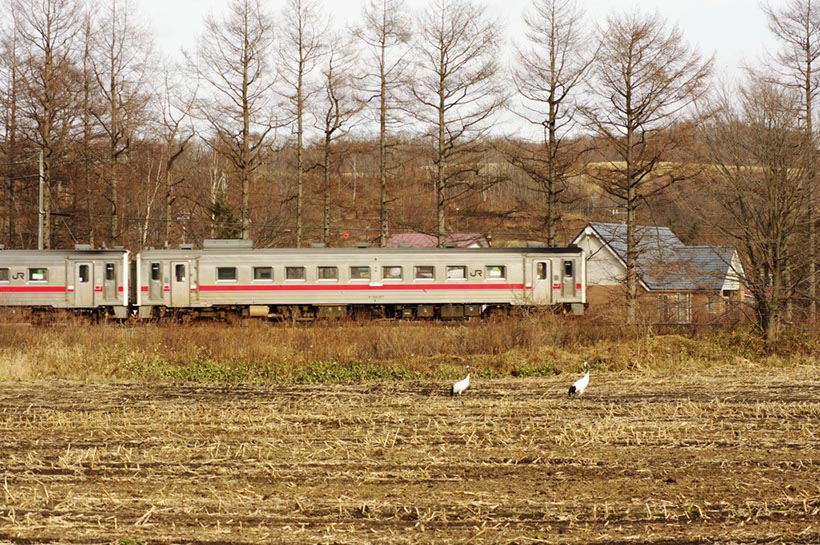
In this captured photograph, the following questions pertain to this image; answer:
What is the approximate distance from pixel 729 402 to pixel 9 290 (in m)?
22.6

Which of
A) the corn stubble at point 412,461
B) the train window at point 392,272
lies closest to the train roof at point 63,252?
the train window at point 392,272

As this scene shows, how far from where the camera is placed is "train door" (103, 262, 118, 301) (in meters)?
28.0

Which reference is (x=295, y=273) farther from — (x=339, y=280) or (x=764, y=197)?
(x=764, y=197)

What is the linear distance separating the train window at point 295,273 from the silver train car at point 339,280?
0.03 metres

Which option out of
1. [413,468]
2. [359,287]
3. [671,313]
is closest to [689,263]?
[671,313]

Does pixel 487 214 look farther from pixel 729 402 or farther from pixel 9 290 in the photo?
pixel 729 402

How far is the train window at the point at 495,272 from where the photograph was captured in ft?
90.4

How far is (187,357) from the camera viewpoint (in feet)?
61.2

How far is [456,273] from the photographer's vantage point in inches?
1084

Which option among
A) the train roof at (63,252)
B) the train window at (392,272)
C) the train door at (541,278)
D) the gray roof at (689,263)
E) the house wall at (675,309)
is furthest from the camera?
the train roof at (63,252)

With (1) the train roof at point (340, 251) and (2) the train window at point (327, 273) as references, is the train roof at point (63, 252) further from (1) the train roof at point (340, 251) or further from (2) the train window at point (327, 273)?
(2) the train window at point (327, 273)

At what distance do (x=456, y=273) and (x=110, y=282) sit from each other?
11.0 metres

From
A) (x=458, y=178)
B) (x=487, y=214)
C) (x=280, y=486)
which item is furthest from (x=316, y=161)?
(x=280, y=486)

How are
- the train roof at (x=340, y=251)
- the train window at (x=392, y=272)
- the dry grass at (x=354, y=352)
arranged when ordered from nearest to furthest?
1. the dry grass at (x=354, y=352)
2. the train roof at (x=340, y=251)
3. the train window at (x=392, y=272)
